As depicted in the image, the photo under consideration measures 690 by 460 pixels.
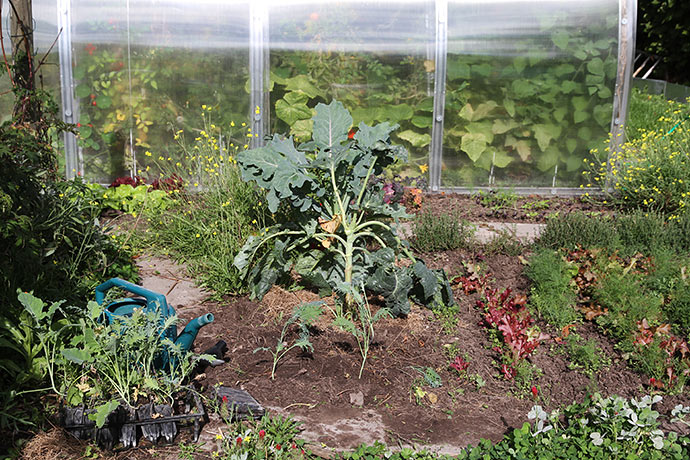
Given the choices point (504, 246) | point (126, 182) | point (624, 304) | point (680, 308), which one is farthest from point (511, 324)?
point (126, 182)

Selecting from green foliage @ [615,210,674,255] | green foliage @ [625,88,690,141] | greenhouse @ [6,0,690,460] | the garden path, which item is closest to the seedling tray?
greenhouse @ [6,0,690,460]

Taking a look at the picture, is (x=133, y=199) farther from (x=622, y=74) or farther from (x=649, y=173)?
(x=622, y=74)

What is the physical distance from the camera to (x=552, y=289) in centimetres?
466

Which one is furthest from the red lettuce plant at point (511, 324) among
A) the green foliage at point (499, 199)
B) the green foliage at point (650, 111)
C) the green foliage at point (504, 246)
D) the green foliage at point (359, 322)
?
the green foliage at point (650, 111)

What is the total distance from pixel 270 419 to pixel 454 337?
1.52m

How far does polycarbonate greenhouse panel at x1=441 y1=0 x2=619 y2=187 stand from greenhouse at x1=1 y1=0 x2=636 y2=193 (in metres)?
0.02

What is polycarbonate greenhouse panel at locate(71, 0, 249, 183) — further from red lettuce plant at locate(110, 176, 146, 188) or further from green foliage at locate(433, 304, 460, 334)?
green foliage at locate(433, 304, 460, 334)

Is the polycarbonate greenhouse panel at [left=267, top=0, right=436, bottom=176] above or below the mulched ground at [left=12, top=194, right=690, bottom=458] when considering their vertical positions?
above

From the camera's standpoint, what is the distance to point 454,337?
4.21 m

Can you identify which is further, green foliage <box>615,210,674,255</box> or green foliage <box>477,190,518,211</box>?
green foliage <box>477,190,518,211</box>

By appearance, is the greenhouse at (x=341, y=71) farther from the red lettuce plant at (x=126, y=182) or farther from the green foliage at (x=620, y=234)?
the green foliage at (x=620, y=234)

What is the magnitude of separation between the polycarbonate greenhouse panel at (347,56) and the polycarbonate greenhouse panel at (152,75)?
0.46 m

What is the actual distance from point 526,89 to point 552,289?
153 inches

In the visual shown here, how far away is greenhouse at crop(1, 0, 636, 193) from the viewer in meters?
7.50
